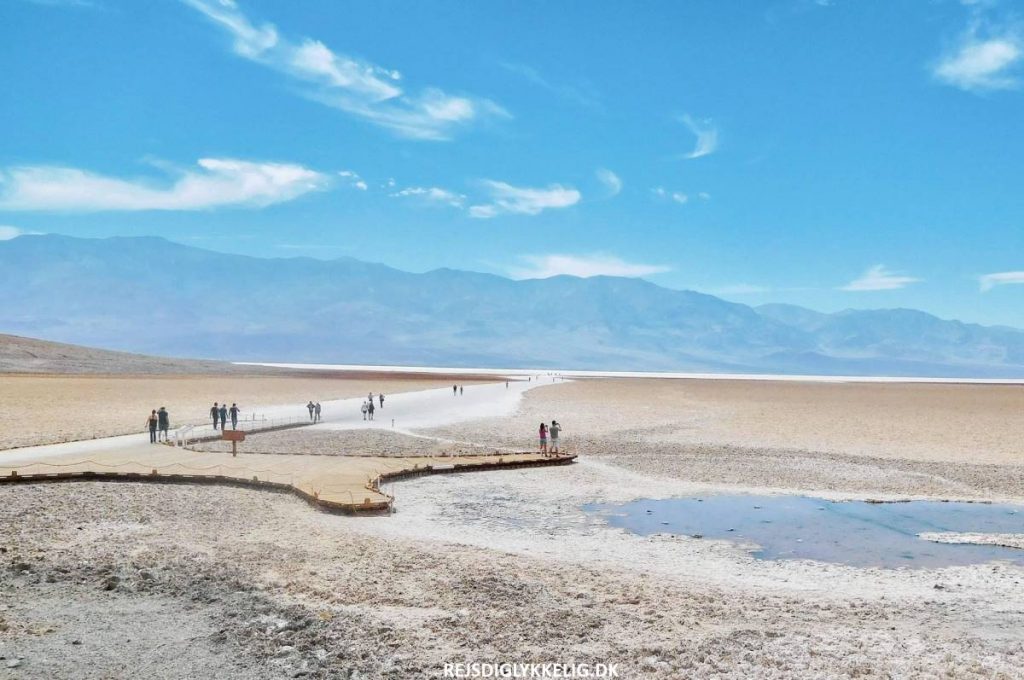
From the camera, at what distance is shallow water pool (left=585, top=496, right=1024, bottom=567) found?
1530 centimetres

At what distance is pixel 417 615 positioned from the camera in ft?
35.9

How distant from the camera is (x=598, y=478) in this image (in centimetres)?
2455

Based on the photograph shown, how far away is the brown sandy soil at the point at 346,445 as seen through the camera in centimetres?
2912

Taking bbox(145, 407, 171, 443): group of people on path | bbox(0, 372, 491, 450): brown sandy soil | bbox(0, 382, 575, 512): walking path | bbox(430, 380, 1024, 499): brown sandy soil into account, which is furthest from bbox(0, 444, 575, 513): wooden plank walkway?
bbox(0, 372, 491, 450): brown sandy soil

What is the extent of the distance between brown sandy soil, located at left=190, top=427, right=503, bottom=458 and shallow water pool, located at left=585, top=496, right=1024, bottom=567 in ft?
34.8

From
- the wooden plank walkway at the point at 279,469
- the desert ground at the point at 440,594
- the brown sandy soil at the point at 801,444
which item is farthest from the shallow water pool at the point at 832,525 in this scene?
the wooden plank walkway at the point at 279,469

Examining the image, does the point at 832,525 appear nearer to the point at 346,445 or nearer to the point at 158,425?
the point at 346,445

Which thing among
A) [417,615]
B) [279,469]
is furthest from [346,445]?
[417,615]

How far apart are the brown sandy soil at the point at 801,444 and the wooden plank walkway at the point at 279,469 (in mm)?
5964

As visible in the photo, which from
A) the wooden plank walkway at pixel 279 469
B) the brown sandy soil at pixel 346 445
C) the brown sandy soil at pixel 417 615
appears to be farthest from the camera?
the brown sandy soil at pixel 346 445

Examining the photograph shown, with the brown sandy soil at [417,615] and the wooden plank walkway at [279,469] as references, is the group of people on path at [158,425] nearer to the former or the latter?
the wooden plank walkway at [279,469]

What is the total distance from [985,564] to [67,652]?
1551cm

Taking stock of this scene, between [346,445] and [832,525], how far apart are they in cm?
1931

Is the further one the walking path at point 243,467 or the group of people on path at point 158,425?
the group of people on path at point 158,425
